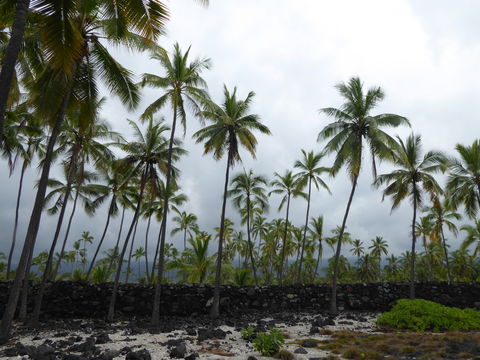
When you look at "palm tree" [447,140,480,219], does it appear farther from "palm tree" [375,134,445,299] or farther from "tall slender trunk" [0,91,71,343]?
"tall slender trunk" [0,91,71,343]

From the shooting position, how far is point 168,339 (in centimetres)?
1101

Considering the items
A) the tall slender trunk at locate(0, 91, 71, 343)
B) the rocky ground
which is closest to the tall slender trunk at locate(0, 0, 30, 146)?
the tall slender trunk at locate(0, 91, 71, 343)

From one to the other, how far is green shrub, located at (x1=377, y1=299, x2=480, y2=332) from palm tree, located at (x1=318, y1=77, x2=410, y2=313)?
5281 millimetres

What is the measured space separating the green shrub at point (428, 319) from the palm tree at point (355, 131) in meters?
5.28

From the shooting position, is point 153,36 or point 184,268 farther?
point 184,268

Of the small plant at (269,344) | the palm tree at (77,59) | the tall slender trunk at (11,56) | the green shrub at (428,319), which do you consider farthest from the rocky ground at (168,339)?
the tall slender trunk at (11,56)

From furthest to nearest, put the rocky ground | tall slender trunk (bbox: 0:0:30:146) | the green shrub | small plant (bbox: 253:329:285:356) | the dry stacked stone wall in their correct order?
1. the dry stacked stone wall
2. the green shrub
3. small plant (bbox: 253:329:285:356)
4. the rocky ground
5. tall slender trunk (bbox: 0:0:30:146)

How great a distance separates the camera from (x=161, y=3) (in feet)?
26.1

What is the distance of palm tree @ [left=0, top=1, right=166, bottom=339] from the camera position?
7.55 meters

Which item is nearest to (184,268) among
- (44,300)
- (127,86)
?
Result: (44,300)

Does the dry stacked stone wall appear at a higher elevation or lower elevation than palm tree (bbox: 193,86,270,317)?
lower

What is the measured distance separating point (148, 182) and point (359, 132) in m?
12.1

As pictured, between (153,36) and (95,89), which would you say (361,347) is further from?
(95,89)

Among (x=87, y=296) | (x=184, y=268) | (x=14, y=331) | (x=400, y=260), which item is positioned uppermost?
(x=400, y=260)
